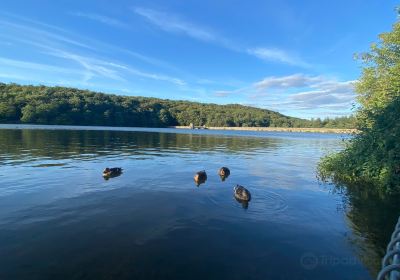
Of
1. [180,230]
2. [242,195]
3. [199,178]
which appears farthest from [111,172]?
[180,230]

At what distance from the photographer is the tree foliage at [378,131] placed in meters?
18.4

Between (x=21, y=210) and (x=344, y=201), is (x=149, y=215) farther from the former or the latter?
(x=344, y=201)

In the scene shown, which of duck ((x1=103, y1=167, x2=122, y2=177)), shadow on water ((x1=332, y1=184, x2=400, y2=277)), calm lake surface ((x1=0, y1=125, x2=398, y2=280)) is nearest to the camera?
calm lake surface ((x1=0, y1=125, x2=398, y2=280))

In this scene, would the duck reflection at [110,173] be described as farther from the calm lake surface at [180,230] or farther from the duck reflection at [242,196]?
the duck reflection at [242,196]

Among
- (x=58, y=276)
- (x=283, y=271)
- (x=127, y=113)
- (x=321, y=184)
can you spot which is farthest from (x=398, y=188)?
(x=127, y=113)

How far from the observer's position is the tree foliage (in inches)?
726

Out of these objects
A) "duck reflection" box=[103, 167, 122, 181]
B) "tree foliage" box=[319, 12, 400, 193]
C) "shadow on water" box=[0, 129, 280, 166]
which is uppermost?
"tree foliage" box=[319, 12, 400, 193]

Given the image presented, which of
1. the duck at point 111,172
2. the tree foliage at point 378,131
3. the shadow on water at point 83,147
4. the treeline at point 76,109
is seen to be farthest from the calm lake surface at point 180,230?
the treeline at point 76,109

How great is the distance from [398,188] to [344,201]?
4.83m

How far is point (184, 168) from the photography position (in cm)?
2591

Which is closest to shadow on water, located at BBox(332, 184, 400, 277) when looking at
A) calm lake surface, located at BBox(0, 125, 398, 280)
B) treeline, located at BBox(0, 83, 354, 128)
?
calm lake surface, located at BBox(0, 125, 398, 280)

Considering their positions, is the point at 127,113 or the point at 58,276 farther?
the point at 127,113

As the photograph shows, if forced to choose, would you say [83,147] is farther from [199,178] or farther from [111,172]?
[199,178]

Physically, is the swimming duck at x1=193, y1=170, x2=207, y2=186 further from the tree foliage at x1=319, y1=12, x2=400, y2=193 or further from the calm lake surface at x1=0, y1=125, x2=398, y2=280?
the tree foliage at x1=319, y1=12, x2=400, y2=193
